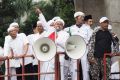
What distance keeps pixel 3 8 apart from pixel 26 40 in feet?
90.0

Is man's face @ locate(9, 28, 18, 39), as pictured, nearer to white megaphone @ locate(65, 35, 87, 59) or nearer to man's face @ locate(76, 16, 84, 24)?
man's face @ locate(76, 16, 84, 24)

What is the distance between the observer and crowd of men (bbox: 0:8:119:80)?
1168 centimetres

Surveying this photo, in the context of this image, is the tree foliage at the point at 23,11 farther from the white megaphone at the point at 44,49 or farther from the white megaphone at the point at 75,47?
the white megaphone at the point at 44,49

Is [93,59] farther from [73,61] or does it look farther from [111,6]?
[111,6]

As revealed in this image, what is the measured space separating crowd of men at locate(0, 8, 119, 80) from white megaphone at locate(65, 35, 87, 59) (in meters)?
0.64

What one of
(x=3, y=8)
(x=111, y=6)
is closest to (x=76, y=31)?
(x=111, y=6)

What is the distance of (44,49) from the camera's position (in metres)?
10.9

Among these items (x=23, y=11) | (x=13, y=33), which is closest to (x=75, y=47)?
(x=13, y=33)

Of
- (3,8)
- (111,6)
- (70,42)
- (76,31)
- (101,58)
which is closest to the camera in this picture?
(70,42)

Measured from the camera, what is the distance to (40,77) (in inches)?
464

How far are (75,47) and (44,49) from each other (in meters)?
0.66

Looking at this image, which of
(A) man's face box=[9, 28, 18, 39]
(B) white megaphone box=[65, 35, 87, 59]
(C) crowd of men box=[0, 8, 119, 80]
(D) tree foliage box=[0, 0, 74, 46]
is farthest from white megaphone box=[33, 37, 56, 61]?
(D) tree foliage box=[0, 0, 74, 46]

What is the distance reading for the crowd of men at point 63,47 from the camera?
11.7 m

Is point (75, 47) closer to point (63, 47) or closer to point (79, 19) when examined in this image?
point (63, 47)
